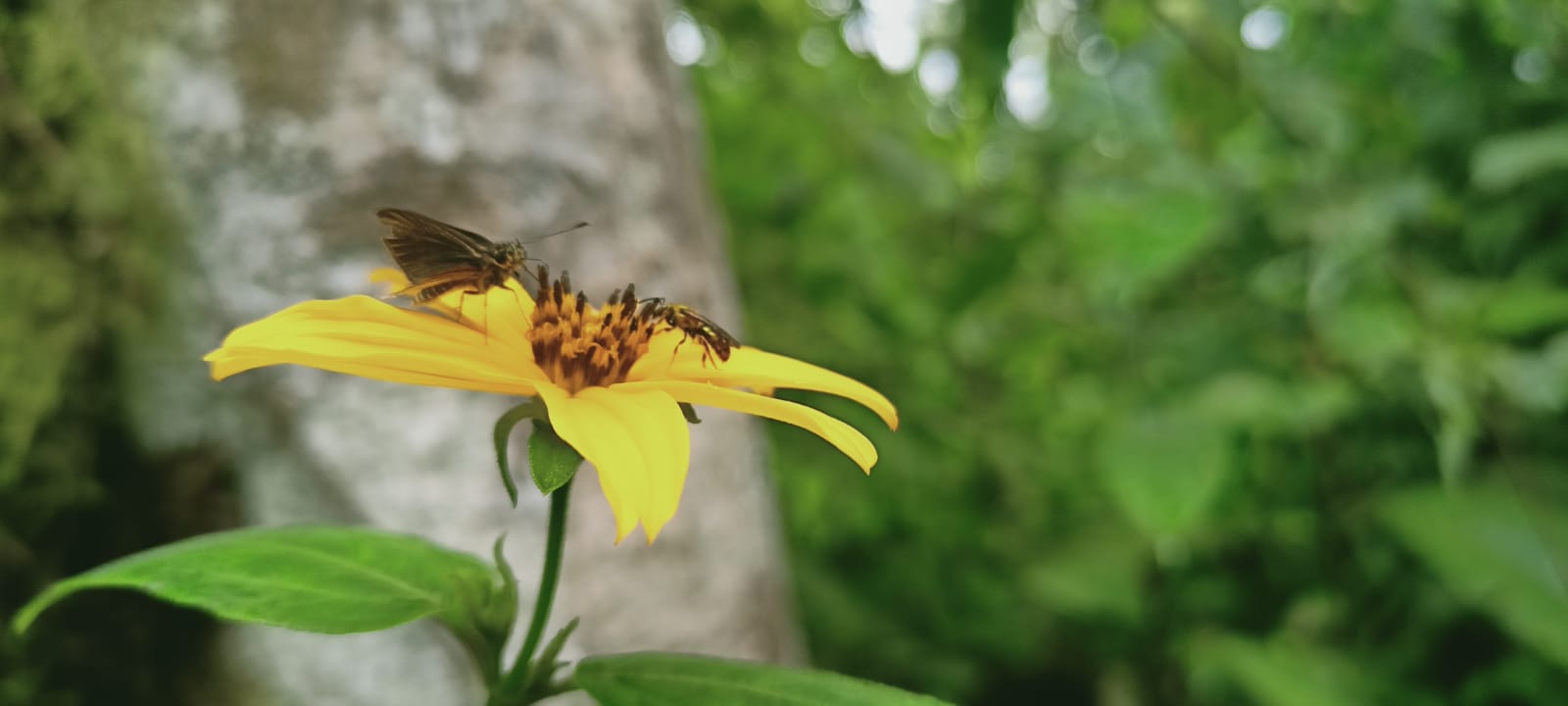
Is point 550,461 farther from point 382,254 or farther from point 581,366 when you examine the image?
point 382,254

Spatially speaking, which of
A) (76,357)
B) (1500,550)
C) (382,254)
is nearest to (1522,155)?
(1500,550)

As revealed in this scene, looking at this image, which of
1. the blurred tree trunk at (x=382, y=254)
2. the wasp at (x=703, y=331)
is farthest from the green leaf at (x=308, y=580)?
the blurred tree trunk at (x=382, y=254)

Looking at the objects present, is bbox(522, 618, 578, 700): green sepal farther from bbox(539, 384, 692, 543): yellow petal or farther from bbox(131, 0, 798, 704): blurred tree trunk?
bbox(131, 0, 798, 704): blurred tree trunk

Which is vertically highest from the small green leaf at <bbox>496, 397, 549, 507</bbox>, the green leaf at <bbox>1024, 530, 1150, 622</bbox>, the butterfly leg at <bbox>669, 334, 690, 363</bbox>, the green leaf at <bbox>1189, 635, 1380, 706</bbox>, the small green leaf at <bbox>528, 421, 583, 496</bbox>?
the green leaf at <bbox>1024, 530, 1150, 622</bbox>

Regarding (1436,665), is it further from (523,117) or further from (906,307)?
(523,117)

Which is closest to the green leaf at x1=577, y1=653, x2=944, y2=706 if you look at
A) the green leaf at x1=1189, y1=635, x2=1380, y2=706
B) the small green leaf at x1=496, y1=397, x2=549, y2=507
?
the small green leaf at x1=496, y1=397, x2=549, y2=507

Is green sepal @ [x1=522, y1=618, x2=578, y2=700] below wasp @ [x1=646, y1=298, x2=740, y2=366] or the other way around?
below

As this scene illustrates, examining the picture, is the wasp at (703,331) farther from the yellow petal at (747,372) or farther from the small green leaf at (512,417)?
the small green leaf at (512,417)
